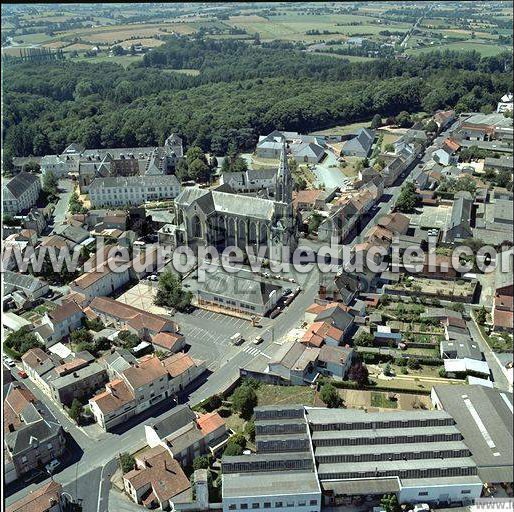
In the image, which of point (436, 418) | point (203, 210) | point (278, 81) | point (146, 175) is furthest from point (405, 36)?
point (436, 418)

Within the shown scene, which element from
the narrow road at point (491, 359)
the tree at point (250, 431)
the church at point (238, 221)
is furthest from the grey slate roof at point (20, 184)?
the narrow road at point (491, 359)

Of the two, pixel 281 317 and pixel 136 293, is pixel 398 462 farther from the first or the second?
pixel 136 293

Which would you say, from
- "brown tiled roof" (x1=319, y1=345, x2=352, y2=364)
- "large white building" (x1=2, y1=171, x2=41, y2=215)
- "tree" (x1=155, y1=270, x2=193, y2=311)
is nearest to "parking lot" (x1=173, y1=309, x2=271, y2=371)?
"tree" (x1=155, y1=270, x2=193, y2=311)

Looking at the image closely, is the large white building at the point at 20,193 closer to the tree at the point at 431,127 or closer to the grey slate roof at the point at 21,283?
the grey slate roof at the point at 21,283

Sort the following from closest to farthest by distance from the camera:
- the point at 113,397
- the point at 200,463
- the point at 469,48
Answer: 1. the point at 200,463
2. the point at 113,397
3. the point at 469,48

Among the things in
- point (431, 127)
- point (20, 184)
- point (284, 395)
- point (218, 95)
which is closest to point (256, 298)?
point (284, 395)

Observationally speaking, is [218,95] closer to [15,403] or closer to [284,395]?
[284,395]

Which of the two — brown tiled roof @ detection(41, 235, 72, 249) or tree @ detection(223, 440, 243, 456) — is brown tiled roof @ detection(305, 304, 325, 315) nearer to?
tree @ detection(223, 440, 243, 456)
